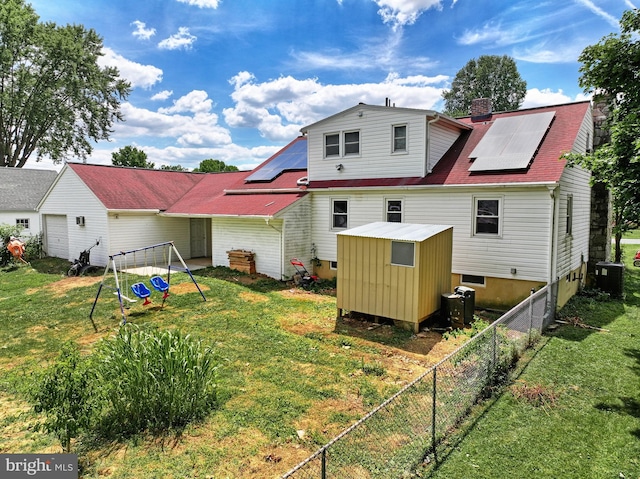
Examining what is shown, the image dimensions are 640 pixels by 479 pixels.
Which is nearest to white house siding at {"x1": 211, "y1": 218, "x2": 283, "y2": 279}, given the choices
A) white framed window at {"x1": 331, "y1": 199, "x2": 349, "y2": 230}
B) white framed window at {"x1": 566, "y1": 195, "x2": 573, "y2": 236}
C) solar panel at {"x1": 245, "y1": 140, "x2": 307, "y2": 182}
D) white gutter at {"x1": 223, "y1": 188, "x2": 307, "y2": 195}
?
white gutter at {"x1": 223, "y1": 188, "x2": 307, "y2": 195}

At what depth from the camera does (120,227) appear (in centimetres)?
1692

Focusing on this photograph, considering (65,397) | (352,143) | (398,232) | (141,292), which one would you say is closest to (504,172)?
(398,232)

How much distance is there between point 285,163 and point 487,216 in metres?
10.1

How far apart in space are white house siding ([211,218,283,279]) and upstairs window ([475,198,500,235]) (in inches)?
263

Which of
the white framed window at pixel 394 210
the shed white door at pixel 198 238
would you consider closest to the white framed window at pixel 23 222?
the shed white door at pixel 198 238

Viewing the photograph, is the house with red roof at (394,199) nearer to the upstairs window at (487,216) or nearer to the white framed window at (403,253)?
the upstairs window at (487,216)

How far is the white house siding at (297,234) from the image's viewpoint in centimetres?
1417

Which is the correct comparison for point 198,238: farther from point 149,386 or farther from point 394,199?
point 149,386

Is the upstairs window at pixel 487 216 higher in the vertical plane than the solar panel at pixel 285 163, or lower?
lower

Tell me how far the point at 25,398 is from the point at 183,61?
58.6ft

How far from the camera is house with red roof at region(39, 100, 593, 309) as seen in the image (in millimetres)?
10539

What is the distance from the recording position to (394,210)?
12.9m

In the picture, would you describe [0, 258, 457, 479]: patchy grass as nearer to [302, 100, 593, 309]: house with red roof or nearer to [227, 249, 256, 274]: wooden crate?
[227, 249, 256, 274]: wooden crate

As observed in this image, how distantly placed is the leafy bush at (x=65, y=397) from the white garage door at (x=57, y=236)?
17.8 metres
